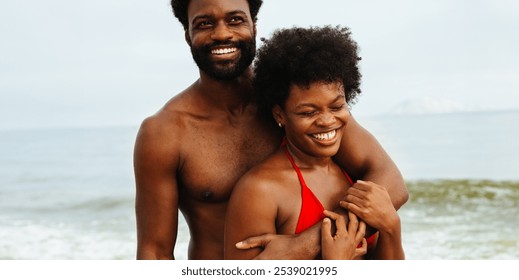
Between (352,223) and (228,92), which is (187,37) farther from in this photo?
(352,223)

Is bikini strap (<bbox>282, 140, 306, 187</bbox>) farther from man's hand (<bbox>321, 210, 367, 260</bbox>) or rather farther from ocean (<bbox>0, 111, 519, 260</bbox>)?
ocean (<bbox>0, 111, 519, 260</bbox>)

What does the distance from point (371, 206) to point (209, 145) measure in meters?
0.77

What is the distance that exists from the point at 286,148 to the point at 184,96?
55 cm

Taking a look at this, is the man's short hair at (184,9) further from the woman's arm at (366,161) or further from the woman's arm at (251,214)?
the woman's arm at (251,214)

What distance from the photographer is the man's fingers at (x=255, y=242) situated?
2723 millimetres

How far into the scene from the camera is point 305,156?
2.94 metres

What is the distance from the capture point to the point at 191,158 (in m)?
3.14

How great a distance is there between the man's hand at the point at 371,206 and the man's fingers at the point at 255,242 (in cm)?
33

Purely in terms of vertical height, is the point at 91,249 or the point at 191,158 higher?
the point at 191,158

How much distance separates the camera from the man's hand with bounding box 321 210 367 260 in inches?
107
